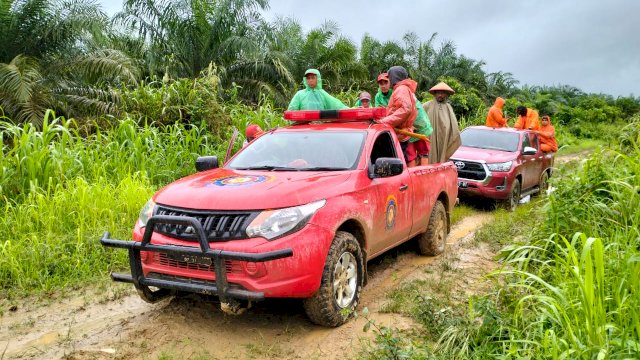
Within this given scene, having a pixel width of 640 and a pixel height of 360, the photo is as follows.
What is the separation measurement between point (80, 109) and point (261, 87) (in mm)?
5081

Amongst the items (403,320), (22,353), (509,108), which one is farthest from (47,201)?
(509,108)

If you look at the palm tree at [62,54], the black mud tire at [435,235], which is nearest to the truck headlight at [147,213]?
the black mud tire at [435,235]

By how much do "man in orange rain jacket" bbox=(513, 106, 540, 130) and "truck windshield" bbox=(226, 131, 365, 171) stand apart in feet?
29.7

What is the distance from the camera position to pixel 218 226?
3996 mm

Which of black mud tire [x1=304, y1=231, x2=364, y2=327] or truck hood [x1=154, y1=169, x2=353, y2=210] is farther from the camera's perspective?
black mud tire [x1=304, y1=231, x2=364, y2=327]

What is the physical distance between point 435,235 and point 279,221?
10.3 ft

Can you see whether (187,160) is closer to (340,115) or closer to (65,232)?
(65,232)

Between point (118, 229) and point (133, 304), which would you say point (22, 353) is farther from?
point (118, 229)

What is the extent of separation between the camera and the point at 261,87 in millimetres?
15797

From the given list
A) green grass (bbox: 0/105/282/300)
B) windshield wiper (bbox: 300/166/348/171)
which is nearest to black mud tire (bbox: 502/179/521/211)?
green grass (bbox: 0/105/282/300)

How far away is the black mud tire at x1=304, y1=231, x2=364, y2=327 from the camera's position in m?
4.20

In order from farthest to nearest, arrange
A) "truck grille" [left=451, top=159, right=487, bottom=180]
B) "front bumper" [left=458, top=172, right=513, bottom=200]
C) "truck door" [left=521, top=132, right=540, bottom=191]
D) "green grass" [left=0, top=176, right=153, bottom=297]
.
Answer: "truck door" [left=521, top=132, right=540, bottom=191]
"truck grille" [left=451, top=159, right=487, bottom=180]
"front bumper" [left=458, top=172, right=513, bottom=200]
"green grass" [left=0, top=176, right=153, bottom=297]

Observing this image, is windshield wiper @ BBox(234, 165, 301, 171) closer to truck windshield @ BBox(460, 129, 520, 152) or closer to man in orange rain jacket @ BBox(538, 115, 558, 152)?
truck windshield @ BBox(460, 129, 520, 152)

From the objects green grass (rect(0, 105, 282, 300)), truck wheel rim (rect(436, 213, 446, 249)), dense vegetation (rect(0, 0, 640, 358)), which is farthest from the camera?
truck wheel rim (rect(436, 213, 446, 249))
